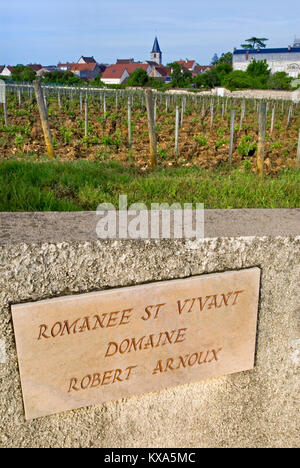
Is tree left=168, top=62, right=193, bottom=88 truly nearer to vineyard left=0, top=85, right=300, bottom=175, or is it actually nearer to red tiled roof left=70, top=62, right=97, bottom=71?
red tiled roof left=70, top=62, right=97, bottom=71

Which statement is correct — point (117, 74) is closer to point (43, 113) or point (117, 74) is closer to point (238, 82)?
point (238, 82)

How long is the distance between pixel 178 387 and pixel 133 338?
1.29 ft

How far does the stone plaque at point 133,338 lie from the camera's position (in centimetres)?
171

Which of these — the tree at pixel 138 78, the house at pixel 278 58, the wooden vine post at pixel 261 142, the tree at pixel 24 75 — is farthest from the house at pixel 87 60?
the wooden vine post at pixel 261 142

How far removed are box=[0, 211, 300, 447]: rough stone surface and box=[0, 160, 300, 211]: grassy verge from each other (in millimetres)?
707

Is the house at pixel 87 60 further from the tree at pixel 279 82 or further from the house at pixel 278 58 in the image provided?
the tree at pixel 279 82

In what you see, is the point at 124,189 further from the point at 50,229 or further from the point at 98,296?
the point at 98,296

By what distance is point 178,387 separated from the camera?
2.04 metres

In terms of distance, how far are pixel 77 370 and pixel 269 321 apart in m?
0.91

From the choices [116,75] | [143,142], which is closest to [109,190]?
[143,142]

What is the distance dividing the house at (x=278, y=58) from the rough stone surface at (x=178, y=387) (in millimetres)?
79378

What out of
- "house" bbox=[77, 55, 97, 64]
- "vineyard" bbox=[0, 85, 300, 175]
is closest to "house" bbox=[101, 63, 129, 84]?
"house" bbox=[77, 55, 97, 64]

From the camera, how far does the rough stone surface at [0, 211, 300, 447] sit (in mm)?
1696

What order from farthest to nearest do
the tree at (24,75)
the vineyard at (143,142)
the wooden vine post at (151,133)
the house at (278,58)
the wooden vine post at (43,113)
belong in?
the house at (278,58), the tree at (24,75), the vineyard at (143,142), the wooden vine post at (43,113), the wooden vine post at (151,133)
